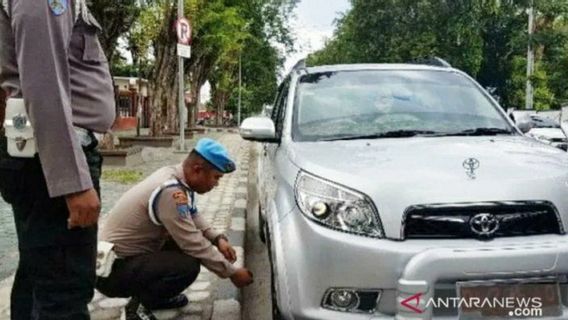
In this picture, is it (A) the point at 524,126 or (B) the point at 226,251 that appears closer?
(B) the point at 226,251

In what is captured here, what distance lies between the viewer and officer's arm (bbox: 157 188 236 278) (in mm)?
3092

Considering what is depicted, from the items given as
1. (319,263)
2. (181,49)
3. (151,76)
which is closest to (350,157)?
(319,263)

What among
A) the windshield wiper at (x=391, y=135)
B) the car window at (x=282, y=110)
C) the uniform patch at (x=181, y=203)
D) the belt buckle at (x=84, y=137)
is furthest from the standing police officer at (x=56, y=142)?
the car window at (x=282, y=110)

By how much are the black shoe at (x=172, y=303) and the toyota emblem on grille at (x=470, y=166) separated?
1.87 meters

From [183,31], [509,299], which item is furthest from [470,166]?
[183,31]

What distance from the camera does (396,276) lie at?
2.52 metres

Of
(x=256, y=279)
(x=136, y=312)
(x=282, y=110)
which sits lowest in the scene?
(x=256, y=279)

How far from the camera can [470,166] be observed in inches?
110

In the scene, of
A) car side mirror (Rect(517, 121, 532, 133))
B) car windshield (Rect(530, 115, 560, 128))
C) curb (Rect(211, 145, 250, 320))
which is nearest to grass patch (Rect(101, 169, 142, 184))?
curb (Rect(211, 145, 250, 320))

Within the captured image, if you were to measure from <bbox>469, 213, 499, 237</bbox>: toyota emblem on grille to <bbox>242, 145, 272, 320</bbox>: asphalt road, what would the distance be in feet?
6.45

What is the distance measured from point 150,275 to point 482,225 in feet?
5.41

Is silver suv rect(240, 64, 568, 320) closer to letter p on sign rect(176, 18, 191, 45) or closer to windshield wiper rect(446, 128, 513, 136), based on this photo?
Result: windshield wiper rect(446, 128, 513, 136)

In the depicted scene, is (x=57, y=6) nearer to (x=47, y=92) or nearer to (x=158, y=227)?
(x=47, y=92)

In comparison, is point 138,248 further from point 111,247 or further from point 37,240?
point 37,240
